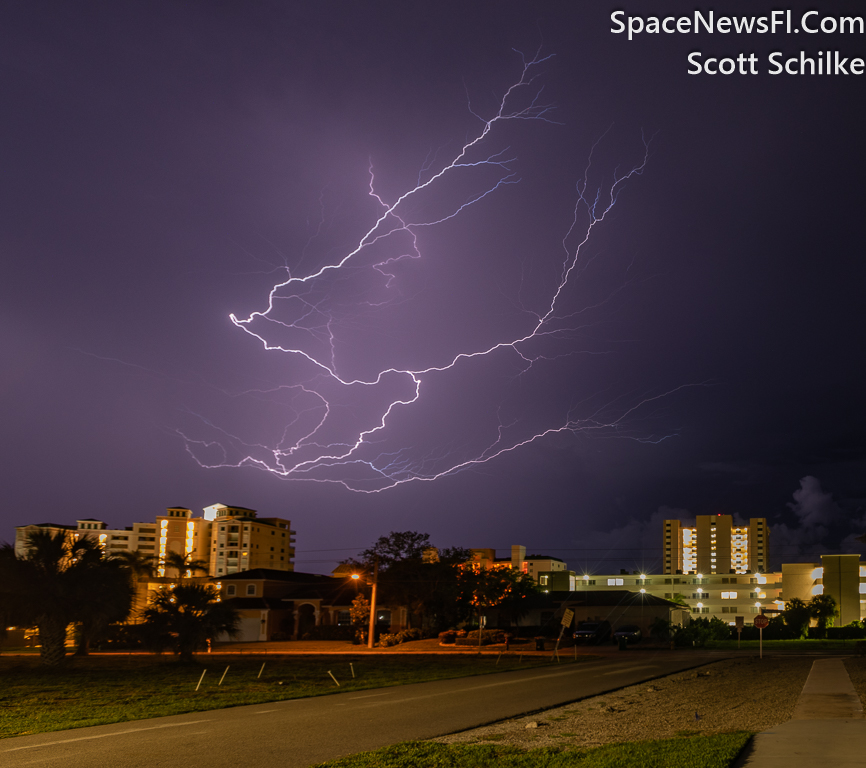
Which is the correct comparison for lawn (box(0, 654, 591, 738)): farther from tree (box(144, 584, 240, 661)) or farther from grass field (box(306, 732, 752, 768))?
grass field (box(306, 732, 752, 768))

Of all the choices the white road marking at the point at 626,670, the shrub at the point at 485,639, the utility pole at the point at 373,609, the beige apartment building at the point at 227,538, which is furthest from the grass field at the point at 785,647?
the beige apartment building at the point at 227,538

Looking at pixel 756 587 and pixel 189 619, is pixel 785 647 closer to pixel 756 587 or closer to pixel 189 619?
pixel 189 619

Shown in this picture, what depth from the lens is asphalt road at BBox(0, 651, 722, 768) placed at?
9531 mm

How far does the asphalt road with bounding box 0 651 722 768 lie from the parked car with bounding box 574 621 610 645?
105ft

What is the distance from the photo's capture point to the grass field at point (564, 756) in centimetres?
859

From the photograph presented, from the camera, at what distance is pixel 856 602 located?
Answer: 82.9m

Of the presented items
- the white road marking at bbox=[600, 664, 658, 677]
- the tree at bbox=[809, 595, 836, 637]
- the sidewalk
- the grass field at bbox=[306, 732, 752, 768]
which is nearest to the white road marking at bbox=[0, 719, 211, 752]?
the grass field at bbox=[306, 732, 752, 768]

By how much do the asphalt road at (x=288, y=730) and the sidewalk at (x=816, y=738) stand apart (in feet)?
14.3

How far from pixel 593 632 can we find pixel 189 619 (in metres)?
30.4

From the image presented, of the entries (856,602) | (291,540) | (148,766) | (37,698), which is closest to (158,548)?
(291,540)

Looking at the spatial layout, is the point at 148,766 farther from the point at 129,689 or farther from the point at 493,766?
the point at 129,689

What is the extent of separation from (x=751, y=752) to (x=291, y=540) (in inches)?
5755

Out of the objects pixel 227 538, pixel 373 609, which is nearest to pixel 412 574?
pixel 373 609

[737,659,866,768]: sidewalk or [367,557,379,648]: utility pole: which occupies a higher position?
[737,659,866,768]: sidewalk
